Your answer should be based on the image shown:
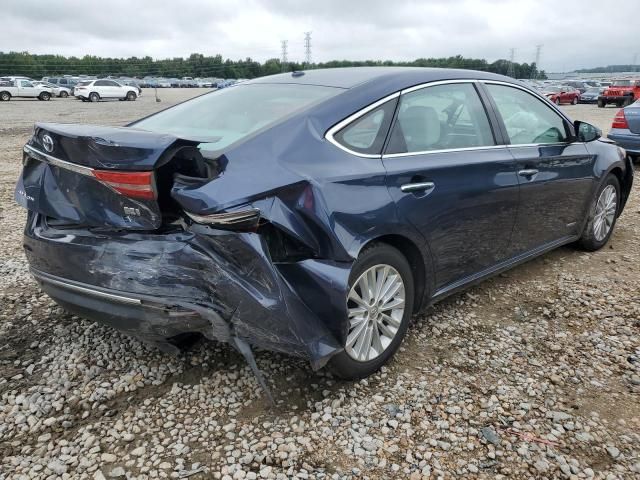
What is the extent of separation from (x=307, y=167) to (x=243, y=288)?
63cm

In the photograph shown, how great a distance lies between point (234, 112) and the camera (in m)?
3.05

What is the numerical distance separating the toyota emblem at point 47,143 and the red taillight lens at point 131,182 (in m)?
0.39

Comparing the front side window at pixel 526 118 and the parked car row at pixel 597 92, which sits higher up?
the front side window at pixel 526 118

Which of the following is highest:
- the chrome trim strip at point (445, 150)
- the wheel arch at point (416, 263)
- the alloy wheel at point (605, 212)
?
the chrome trim strip at point (445, 150)

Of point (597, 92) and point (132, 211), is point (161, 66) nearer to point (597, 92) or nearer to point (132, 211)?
point (597, 92)

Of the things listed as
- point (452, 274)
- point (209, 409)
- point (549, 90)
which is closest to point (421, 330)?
point (452, 274)

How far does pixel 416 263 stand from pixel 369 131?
2.65 ft

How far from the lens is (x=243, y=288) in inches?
90.1

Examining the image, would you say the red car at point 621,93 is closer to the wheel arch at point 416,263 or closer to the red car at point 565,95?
the red car at point 565,95

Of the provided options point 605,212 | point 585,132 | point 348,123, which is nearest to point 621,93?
point 605,212

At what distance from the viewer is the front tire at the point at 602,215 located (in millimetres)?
4700

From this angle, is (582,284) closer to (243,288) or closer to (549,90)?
(243,288)

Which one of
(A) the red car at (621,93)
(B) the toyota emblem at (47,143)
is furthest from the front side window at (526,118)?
(A) the red car at (621,93)

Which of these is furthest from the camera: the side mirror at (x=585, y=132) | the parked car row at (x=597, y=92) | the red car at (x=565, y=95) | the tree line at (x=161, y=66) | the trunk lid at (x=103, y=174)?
the tree line at (x=161, y=66)
